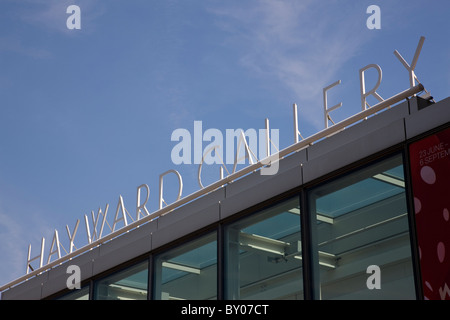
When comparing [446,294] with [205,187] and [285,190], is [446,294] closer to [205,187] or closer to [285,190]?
[285,190]

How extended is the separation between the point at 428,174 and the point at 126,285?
8.48 meters

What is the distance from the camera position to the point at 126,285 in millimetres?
19375

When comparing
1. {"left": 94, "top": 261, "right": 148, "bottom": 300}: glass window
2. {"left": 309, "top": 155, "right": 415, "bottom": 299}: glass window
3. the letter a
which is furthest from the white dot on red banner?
{"left": 94, "top": 261, "right": 148, "bottom": 300}: glass window

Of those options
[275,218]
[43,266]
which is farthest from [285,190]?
[43,266]

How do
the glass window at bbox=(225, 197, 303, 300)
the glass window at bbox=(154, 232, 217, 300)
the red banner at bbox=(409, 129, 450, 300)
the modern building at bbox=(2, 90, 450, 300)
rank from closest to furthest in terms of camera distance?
1. the red banner at bbox=(409, 129, 450, 300)
2. the modern building at bbox=(2, 90, 450, 300)
3. the glass window at bbox=(225, 197, 303, 300)
4. the glass window at bbox=(154, 232, 217, 300)

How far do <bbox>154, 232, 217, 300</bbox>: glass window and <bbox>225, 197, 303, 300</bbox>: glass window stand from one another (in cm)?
52

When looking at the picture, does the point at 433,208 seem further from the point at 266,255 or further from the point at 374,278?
the point at 266,255

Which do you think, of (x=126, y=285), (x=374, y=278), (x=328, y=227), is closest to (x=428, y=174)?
(x=374, y=278)

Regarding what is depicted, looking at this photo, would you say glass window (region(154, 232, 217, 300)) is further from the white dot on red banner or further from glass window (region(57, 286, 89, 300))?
the white dot on red banner

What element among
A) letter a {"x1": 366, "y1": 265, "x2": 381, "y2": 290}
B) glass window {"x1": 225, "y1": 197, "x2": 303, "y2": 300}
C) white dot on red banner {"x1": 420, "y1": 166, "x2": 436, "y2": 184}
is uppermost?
white dot on red banner {"x1": 420, "y1": 166, "x2": 436, "y2": 184}

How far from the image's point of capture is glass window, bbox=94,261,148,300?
61.9ft

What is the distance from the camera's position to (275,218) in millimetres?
16141

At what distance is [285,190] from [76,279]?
23.9ft

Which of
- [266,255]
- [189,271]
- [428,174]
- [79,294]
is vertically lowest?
[266,255]
